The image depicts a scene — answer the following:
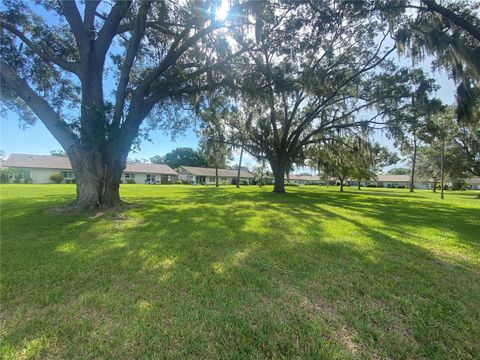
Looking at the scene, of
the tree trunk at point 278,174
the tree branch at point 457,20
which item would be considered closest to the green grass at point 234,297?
the tree branch at point 457,20

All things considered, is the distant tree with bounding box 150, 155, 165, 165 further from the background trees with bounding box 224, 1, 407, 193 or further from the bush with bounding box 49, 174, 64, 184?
the background trees with bounding box 224, 1, 407, 193

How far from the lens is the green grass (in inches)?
67.7

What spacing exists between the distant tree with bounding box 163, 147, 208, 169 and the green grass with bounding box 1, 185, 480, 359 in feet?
187

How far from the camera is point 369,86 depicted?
13188 millimetres

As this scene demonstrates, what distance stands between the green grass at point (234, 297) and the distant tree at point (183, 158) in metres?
57.0

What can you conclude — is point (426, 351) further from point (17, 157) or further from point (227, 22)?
point (17, 157)

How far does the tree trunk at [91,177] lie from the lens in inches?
266

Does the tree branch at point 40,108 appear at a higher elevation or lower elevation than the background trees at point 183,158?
lower

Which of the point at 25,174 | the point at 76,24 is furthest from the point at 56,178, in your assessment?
the point at 76,24

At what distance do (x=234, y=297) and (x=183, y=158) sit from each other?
6123 cm

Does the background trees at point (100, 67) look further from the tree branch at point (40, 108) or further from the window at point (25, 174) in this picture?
the window at point (25, 174)

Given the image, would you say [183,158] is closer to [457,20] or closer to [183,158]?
[183,158]

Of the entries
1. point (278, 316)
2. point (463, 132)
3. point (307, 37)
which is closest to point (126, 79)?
point (307, 37)

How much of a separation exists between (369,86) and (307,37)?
22.6 ft
